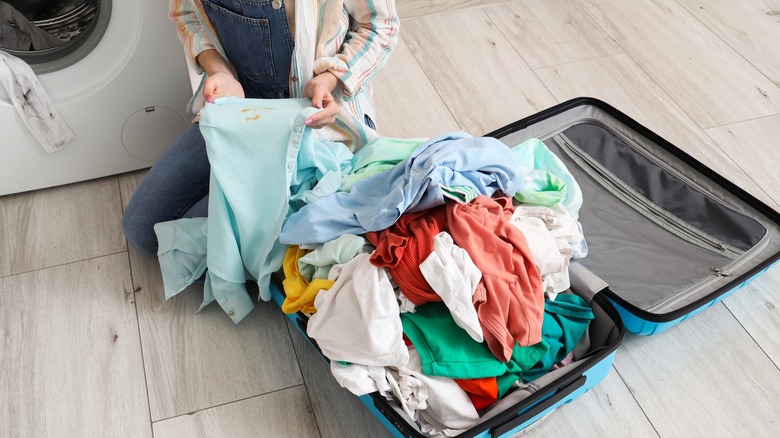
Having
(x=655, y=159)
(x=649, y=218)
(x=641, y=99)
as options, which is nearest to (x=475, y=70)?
(x=641, y=99)

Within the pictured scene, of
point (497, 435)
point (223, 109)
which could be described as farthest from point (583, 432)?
point (223, 109)

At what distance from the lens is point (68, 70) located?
1429 millimetres

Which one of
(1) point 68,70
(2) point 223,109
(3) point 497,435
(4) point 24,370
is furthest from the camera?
(1) point 68,70

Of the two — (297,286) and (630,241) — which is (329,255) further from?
(630,241)

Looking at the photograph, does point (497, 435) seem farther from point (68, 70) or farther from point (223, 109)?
point (68, 70)

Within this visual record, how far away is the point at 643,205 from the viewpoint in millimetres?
1431

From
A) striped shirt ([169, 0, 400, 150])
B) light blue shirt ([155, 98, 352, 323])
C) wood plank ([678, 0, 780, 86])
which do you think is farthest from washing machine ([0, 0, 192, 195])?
wood plank ([678, 0, 780, 86])

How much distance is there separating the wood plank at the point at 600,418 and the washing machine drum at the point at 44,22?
44.0 inches

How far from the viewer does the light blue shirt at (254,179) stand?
1149mm

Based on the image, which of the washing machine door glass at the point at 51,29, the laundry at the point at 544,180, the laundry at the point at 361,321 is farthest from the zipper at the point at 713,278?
the washing machine door glass at the point at 51,29

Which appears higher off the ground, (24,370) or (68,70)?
(68,70)

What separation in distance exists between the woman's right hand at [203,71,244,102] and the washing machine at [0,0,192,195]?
0.81ft

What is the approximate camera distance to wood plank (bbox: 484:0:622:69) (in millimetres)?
1907

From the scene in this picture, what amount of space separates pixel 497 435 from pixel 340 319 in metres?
0.28
